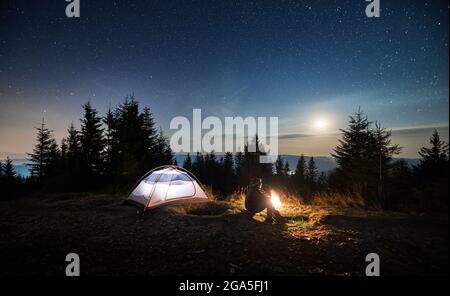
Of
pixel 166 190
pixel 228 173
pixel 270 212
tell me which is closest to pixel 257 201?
pixel 270 212

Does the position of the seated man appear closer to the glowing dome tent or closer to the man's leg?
the man's leg

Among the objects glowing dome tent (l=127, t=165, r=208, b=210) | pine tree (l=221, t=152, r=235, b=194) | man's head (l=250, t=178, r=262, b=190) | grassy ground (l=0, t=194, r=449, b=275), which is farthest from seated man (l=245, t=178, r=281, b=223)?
pine tree (l=221, t=152, r=235, b=194)

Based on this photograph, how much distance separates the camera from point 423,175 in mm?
24906

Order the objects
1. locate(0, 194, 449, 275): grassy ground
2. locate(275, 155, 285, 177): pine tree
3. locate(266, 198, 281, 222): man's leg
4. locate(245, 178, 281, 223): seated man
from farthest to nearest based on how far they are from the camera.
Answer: locate(275, 155, 285, 177): pine tree < locate(245, 178, 281, 223): seated man < locate(266, 198, 281, 222): man's leg < locate(0, 194, 449, 275): grassy ground

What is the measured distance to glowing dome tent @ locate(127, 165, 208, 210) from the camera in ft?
25.1

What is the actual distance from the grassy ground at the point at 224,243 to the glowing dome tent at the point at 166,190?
68 cm

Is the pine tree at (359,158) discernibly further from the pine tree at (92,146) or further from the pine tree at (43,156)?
the pine tree at (43,156)

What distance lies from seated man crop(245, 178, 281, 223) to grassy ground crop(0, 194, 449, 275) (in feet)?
1.02

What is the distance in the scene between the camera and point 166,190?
8039 mm

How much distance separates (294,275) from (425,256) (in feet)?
9.61

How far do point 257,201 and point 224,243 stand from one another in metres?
2.10

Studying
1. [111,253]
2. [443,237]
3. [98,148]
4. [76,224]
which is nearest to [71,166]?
[98,148]

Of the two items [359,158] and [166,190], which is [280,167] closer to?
[359,158]

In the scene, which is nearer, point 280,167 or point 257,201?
point 257,201
